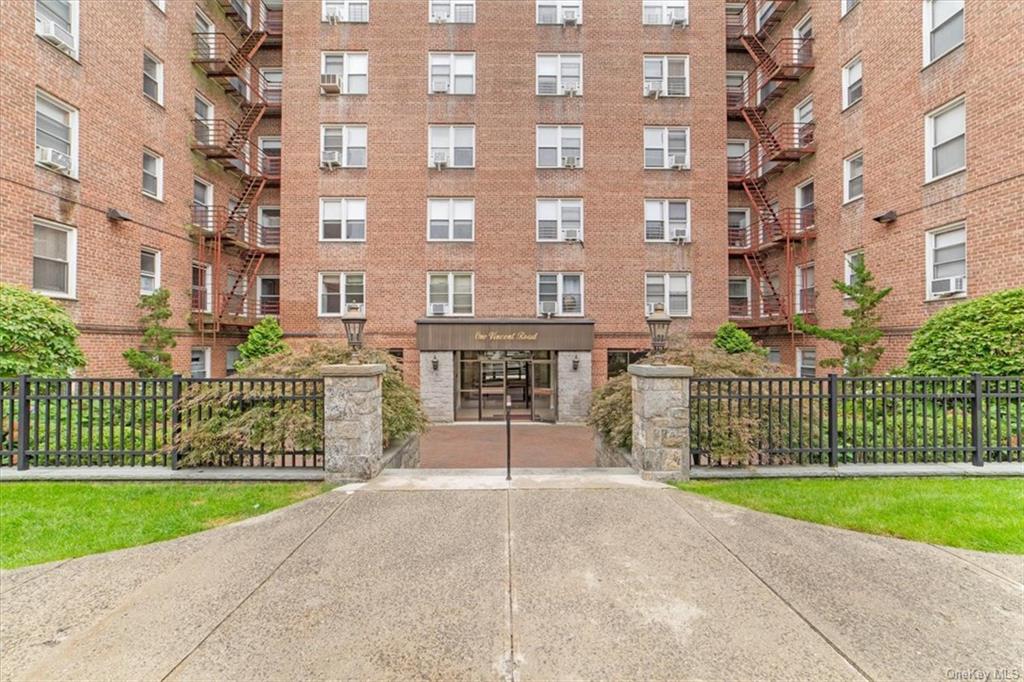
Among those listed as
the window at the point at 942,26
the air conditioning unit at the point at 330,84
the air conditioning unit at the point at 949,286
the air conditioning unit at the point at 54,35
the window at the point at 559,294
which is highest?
the air conditioning unit at the point at 330,84

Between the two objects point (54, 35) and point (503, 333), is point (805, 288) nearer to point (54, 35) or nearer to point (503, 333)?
point (503, 333)

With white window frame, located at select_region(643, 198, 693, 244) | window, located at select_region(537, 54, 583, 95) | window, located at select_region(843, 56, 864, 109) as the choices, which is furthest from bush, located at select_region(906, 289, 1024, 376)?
window, located at select_region(537, 54, 583, 95)

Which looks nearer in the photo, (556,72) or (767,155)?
(556,72)

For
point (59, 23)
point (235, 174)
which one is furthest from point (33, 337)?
point (235, 174)

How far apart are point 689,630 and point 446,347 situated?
589 inches

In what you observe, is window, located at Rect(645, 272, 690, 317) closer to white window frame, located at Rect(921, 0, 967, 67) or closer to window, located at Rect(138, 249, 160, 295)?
white window frame, located at Rect(921, 0, 967, 67)

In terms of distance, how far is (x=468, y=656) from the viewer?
2.87 m

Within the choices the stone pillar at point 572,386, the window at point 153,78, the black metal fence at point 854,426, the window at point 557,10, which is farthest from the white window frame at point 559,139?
the black metal fence at point 854,426

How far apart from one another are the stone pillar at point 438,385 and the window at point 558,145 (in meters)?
8.96

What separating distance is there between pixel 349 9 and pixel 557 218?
40.2 feet

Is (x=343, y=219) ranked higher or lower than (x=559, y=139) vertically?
lower

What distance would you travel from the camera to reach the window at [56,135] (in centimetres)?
1148

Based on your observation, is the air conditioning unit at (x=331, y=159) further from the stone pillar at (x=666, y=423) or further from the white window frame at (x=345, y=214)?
the stone pillar at (x=666, y=423)

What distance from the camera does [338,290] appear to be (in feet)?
59.2
